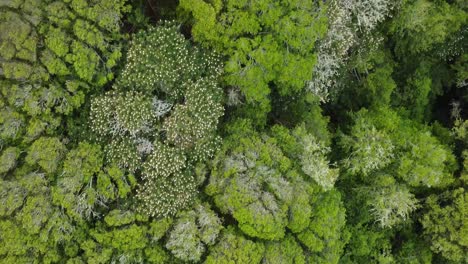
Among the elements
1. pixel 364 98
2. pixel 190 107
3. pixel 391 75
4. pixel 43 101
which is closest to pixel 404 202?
pixel 364 98

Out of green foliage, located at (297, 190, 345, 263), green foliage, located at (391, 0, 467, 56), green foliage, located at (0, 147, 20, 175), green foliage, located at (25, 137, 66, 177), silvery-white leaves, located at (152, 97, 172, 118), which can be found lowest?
green foliage, located at (0, 147, 20, 175)

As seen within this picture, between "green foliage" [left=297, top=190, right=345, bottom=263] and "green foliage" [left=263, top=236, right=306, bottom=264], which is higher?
"green foliage" [left=297, top=190, right=345, bottom=263]

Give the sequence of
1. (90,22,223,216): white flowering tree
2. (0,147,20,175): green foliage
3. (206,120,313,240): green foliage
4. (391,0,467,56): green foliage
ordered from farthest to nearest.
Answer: (391,0,467,56): green foliage
(206,120,313,240): green foliage
(90,22,223,216): white flowering tree
(0,147,20,175): green foliage

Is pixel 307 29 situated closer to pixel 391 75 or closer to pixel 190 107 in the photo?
pixel 190 107

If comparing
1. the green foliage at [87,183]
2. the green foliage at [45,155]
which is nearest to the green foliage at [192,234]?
the green foliage at [87,183]

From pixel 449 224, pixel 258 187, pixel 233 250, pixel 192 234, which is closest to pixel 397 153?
pixel 449 224

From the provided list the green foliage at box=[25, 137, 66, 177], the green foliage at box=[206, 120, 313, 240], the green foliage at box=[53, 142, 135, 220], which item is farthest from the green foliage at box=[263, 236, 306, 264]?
the green foliage at box=[25, 137, 66, 177]

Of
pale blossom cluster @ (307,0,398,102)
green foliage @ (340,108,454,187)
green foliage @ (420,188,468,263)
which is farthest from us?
green foliage @ (420,188,468,263)

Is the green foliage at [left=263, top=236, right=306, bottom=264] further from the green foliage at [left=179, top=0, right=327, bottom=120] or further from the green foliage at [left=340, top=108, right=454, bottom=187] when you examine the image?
the green foliage at [left=179, top=0, right=327, bottom=120]
